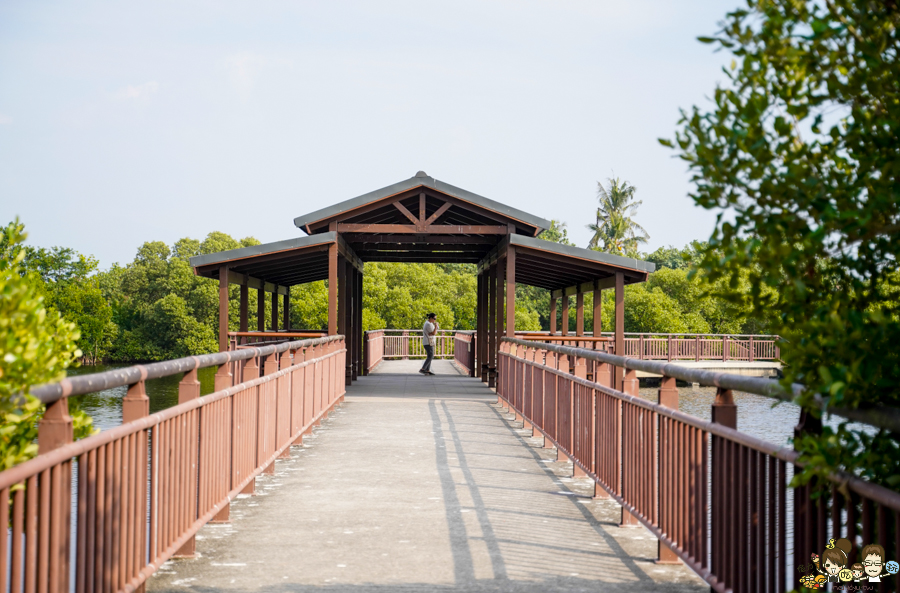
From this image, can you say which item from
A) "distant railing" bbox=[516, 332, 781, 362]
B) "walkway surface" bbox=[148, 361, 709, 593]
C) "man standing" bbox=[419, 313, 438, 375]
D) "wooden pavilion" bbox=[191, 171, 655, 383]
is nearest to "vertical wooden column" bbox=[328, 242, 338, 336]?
"wooden pavilion" bbox=[191, 171, 655, 383]

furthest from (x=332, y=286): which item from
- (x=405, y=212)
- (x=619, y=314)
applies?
(x=619, y=314)

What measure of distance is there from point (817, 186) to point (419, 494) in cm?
480

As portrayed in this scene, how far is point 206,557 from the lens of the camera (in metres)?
4.87

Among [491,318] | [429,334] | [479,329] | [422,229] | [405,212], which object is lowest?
[429,334]

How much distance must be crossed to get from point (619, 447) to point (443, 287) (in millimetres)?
55563

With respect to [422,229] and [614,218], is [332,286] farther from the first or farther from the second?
[614,218]

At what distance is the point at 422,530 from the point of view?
218 inches

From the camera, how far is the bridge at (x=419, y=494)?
9.46 ft

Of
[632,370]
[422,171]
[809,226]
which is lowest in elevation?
[632,370]

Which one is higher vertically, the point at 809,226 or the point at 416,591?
the point at 809,226

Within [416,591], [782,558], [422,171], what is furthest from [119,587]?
[422,171]

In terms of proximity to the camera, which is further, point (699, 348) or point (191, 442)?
point (699, 348)

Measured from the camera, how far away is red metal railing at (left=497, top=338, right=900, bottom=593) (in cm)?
272

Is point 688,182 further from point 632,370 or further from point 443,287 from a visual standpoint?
point 443,287
